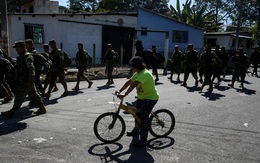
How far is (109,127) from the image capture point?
512 cm

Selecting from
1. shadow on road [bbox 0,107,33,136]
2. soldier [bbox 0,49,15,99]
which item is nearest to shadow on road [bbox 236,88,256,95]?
shadow on road [bbox 0,107,33,136]

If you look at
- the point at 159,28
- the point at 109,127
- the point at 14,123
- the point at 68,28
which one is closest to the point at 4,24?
the point at 14,123

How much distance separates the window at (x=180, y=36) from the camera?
27.1 metres

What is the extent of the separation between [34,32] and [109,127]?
15523 millimetres

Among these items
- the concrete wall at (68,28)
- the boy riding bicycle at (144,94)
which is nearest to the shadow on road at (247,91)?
the boy riding bicycle at (144,94)

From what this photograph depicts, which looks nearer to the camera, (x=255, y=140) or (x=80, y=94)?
(x=255, y=140)

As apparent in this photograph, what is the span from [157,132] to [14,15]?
1573cm

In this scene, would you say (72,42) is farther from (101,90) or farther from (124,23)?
(101,90)

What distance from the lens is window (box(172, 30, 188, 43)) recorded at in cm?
2707

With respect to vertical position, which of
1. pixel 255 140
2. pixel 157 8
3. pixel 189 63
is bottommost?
pixel 255 140

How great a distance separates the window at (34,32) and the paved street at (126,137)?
36.1 ft

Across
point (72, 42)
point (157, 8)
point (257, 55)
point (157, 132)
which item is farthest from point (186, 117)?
point (157, 8)

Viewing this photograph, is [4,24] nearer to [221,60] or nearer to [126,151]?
[126,151]

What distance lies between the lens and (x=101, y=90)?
1096cm
